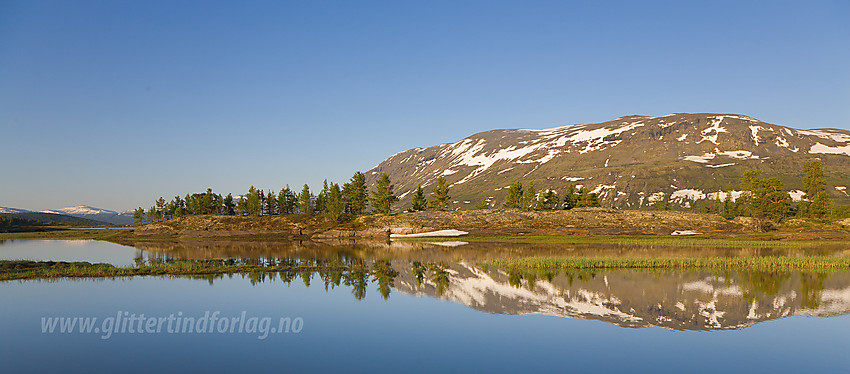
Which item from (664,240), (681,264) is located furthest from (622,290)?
(664,240)

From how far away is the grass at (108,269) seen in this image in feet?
135

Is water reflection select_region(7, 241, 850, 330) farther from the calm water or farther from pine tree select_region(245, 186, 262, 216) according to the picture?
pine tree select_region(245, 186, 262, 216)

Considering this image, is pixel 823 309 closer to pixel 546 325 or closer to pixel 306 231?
pixel 546 325

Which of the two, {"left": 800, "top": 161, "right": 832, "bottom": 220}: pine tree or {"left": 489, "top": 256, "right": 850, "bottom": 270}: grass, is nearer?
{"left": 489, "top": 256, "right": 850, "bottom": 270}: grass

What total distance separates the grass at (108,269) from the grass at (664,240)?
155 feet

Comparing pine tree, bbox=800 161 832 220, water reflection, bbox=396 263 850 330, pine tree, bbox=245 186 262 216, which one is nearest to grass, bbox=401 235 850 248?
water reflection, bbox=396 263 850 330

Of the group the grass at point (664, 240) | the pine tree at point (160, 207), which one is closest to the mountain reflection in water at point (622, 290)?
the grass at point (664, 240)

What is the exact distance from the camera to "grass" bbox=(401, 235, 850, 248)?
245 feet

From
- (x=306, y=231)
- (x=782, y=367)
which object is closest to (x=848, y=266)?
(x=782, y=367)

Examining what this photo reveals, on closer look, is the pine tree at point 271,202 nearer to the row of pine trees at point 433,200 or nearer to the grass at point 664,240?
the row of pine trees at point 433,200

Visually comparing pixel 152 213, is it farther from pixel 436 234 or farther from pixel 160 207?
pixel 436 234

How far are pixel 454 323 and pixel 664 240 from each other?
66370 mm

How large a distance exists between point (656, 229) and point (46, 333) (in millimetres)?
95266

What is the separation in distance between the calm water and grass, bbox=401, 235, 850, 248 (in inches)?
1360
